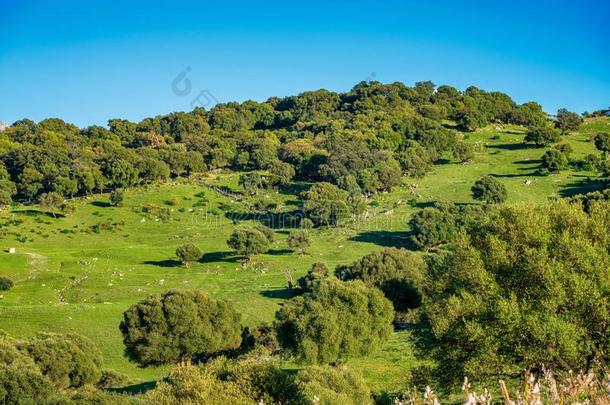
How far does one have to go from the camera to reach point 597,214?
2658cm

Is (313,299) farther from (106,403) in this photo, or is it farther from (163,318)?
(106,403)

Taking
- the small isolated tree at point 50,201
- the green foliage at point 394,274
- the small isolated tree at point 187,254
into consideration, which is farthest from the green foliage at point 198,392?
the small isolated tree at point 50,201

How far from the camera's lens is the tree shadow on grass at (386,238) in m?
97.7

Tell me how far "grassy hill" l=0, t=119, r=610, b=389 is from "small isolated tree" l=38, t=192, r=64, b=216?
2334 mm

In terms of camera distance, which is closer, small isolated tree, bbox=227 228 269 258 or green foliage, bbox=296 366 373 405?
green foliage, bbox=296 366 373 405

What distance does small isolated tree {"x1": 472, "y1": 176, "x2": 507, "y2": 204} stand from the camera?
111m

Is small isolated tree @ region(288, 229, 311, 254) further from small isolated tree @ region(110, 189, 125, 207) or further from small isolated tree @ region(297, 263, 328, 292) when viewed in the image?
small isolated tree @ region(110, 189, 125, 207)

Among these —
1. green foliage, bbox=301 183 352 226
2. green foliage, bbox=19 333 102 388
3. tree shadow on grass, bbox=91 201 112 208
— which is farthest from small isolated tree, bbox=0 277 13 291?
green foliage, bbox=301 183 352 226

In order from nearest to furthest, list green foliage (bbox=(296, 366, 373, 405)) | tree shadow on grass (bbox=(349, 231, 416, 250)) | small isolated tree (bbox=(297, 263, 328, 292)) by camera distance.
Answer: green foliage (bbox=(296, 366, 373, 405)) → small isolated tree (bbox=(297, 263, 328, 292)) → tree shadow on grass (bbox=(349, 231, 416, 250))

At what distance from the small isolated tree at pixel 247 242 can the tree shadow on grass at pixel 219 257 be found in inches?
81.7

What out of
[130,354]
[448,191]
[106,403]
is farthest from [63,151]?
[106,403]

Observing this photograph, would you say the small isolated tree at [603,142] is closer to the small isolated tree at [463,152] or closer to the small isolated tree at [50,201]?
the small isolated tree at [463,152]

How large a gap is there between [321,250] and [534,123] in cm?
12168

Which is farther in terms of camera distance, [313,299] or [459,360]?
[313,299]
